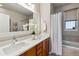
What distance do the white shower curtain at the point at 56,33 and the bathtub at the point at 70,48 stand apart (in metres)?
0.17

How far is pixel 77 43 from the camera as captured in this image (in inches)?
148

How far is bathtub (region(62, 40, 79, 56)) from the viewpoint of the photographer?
11.3 ft

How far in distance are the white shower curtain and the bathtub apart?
0.17 metres

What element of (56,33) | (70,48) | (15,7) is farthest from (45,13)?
(15,7)

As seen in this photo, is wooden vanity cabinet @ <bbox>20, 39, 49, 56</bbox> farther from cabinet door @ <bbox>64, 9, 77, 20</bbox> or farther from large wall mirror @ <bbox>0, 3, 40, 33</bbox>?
cabinet door @ <bbox>64, 9, 77, 20</bbox>

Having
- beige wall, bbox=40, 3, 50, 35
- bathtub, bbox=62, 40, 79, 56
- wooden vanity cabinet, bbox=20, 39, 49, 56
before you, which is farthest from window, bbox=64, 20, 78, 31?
wooden vanity cabinet, bbox=20, 39, 49, 56

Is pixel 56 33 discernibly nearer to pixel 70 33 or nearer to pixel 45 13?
pixel 70 33

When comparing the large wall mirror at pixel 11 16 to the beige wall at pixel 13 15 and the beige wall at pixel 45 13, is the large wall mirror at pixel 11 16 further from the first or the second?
the beige wall at pixel 45 13

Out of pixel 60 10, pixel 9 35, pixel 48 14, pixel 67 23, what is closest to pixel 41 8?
pixel 48 14

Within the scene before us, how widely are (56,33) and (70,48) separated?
28.0 inches

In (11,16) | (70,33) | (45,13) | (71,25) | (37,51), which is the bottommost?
(37,51)

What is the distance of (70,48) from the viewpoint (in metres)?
3.60

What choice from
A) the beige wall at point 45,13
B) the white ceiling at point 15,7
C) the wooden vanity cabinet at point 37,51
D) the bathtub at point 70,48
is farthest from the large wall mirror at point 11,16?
the bathtub at point 70,48

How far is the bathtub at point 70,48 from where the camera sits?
343cm
